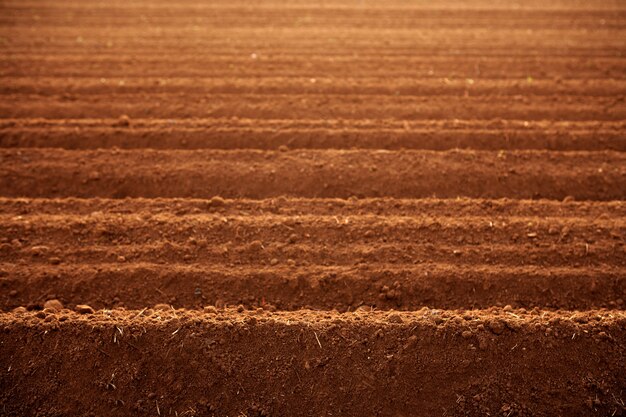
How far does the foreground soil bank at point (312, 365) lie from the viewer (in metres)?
2.87

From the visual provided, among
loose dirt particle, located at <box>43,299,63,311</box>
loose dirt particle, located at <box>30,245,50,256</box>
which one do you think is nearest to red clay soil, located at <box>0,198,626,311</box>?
loose dirt particle, located at <box>30,245,50,256</box>

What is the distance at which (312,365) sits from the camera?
3.02 meters

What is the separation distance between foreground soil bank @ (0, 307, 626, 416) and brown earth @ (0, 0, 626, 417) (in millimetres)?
14

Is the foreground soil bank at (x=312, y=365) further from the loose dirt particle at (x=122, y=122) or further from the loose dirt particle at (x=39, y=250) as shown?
the loose dirt particle at (x=122, y=122)

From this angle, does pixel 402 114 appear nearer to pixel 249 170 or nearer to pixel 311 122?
pixel 311 122

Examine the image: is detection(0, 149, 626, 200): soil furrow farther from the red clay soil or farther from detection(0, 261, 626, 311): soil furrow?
detection(0, 261, 626, 311): soil furrow

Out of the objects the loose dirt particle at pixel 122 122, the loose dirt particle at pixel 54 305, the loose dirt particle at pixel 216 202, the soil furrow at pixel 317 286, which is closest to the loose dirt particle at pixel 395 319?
the soil furrow at pixel 317 286

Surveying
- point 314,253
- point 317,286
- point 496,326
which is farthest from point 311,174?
point 496,326

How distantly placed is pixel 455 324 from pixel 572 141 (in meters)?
3.96

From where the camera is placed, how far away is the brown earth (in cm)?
296

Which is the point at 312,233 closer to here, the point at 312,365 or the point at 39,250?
the point at 312,365

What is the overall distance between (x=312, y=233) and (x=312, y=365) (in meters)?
1.51

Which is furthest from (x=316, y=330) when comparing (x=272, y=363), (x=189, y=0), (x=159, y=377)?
(x=189, y=0)

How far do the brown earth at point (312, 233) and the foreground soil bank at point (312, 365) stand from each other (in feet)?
0.05
